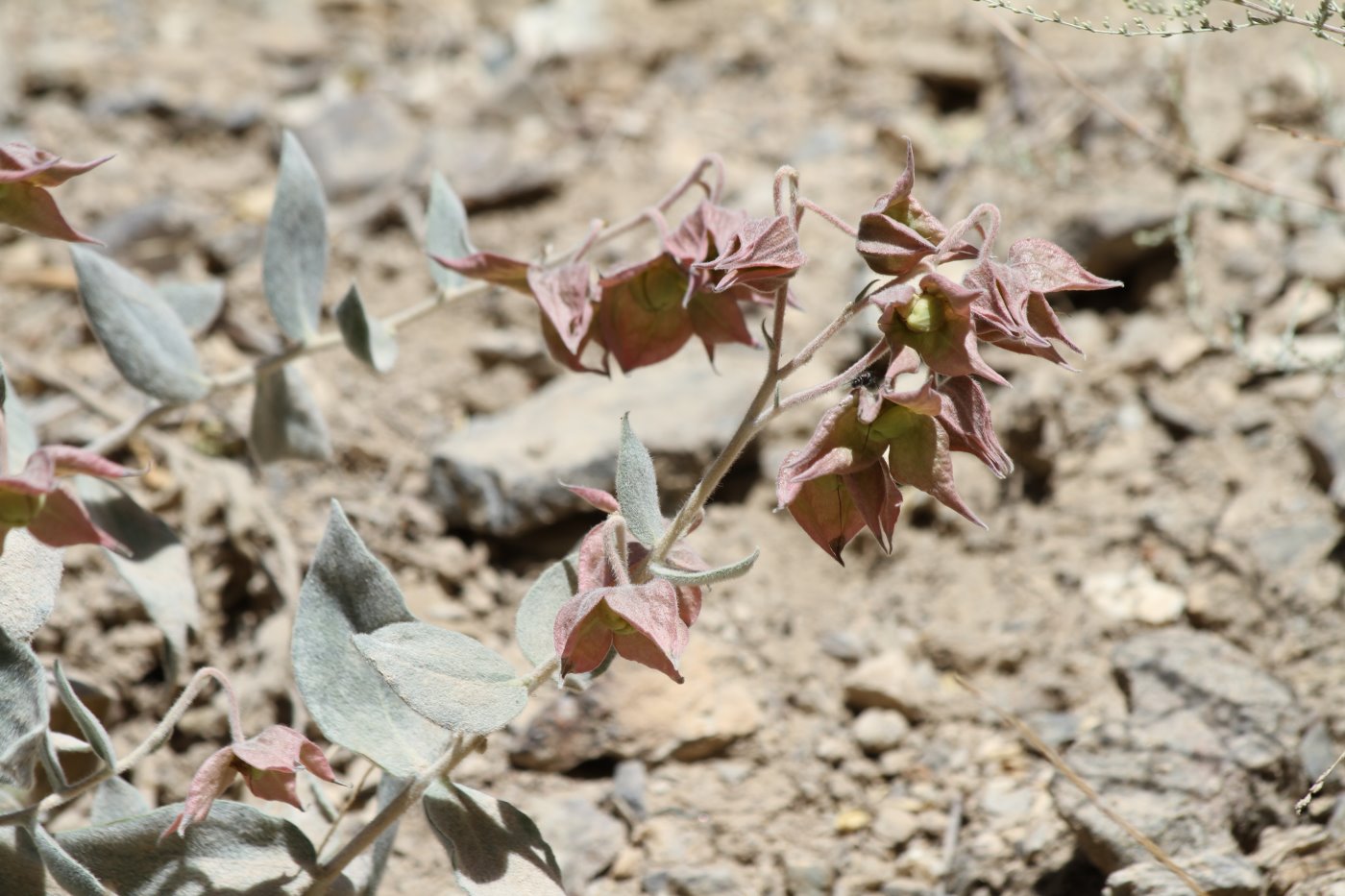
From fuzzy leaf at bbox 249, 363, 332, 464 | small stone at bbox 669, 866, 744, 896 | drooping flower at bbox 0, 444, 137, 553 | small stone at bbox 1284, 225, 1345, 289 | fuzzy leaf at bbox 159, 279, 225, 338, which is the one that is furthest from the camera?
small stone at bbox 1284, 225, 1345, 289

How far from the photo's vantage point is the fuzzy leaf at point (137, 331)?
7.18ft

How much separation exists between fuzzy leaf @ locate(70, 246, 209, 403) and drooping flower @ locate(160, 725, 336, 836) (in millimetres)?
832

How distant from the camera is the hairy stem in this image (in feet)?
5.72

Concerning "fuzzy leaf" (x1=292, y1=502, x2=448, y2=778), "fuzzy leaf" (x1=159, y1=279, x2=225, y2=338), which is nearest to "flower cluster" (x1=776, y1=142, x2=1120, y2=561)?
"fuzzy leaf" (x1=292, y1=502, x2=448, y2=778)

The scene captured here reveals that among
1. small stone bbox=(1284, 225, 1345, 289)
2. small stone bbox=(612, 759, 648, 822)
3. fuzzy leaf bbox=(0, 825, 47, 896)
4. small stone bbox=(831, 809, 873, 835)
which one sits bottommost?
small stone bbox=(831, 809, 873, 835)

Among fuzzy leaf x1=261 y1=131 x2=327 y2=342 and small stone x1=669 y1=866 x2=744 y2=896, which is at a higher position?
fuzzy leaf x1=261 y1=131 x2=327 y2=342

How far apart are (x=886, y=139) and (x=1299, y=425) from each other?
1498 millimetres

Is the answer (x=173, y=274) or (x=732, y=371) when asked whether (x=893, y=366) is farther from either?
(x=173, y=274)

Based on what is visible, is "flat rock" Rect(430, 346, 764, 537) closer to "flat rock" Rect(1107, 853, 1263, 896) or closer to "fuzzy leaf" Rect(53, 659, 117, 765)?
"fuzzy leaf" Rect(53, 659, 117, 765)

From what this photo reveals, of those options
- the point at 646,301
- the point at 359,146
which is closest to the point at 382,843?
the point at 646,301

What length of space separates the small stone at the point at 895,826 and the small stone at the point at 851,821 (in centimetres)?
2

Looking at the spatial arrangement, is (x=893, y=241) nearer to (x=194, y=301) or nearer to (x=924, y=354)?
(x=924, y=354)

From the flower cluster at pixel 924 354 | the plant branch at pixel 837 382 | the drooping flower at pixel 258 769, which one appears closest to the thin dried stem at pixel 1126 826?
the flower cluster at pixel 924 354

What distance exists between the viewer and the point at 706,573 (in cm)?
151
